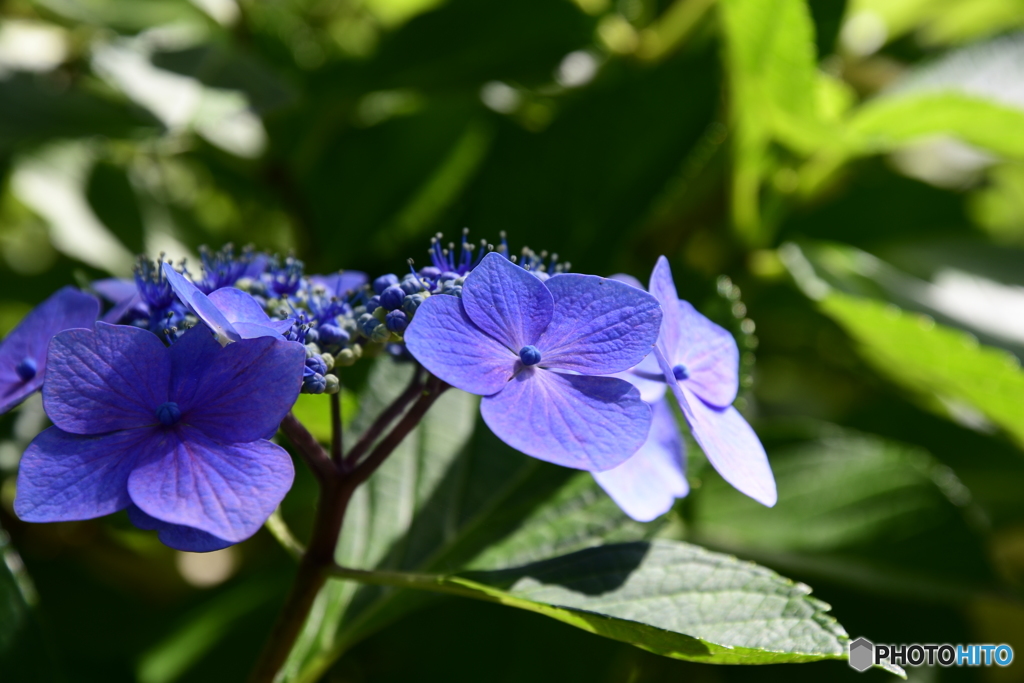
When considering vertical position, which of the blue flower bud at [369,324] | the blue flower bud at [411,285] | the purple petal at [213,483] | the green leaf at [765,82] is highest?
the green leaf at [765,82]

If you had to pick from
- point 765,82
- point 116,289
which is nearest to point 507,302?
point 116,289

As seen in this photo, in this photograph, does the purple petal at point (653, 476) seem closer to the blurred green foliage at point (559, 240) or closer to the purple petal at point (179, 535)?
the blurred green foliage at point (559, 240)

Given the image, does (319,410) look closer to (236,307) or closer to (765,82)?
(236,307)

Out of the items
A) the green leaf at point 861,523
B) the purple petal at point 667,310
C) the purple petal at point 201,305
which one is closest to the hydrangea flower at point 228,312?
the purple petal at point 201,305

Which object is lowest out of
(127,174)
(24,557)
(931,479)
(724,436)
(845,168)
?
(24,557)

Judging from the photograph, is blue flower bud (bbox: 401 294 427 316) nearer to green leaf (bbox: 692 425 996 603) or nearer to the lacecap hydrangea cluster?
the lacecap hydrangea cluster

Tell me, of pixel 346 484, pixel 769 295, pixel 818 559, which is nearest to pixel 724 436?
pixel 346 484

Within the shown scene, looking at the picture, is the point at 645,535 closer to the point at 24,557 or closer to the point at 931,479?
the point at 931,479
